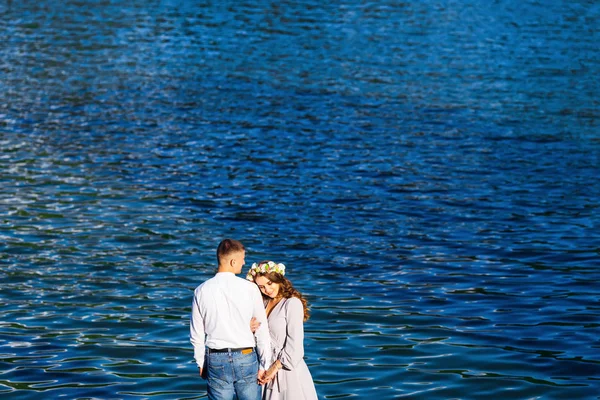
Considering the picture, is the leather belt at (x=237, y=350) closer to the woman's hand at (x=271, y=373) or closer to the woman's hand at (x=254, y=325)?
the woman's hand at (x=254, y=325)

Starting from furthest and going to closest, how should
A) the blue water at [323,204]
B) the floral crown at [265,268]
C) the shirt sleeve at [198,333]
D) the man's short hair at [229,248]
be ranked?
the blue water at [323,204] → the floral crown at [265,268] → the shirt sleeve at [198,333] → the man's short hair at [229,248]

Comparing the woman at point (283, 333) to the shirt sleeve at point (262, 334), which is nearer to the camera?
the shirt sleeve at point (262, 334)

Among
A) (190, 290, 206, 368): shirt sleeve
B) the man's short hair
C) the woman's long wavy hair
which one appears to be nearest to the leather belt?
(190, 290, 206, 368): shirt sleeve

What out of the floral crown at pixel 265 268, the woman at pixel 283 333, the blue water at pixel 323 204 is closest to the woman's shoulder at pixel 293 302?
the woman at pixel 283 333

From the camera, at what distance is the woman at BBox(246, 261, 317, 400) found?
10617mm

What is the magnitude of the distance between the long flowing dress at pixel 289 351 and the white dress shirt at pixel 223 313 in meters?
0.60

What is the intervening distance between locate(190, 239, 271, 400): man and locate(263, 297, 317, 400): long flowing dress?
1.59 ft

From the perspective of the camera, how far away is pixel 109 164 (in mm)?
28562

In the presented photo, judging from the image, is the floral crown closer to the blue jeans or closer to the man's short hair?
the man's short hair

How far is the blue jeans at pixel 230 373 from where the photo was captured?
1012 centimetres

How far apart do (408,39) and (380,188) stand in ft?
92.8

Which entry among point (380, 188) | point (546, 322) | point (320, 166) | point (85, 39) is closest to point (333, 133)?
point (320, 166)

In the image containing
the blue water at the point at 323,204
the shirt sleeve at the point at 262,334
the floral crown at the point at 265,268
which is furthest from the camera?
the blue water at the point at 323,204

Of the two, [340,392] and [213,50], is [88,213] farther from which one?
[213,50]
